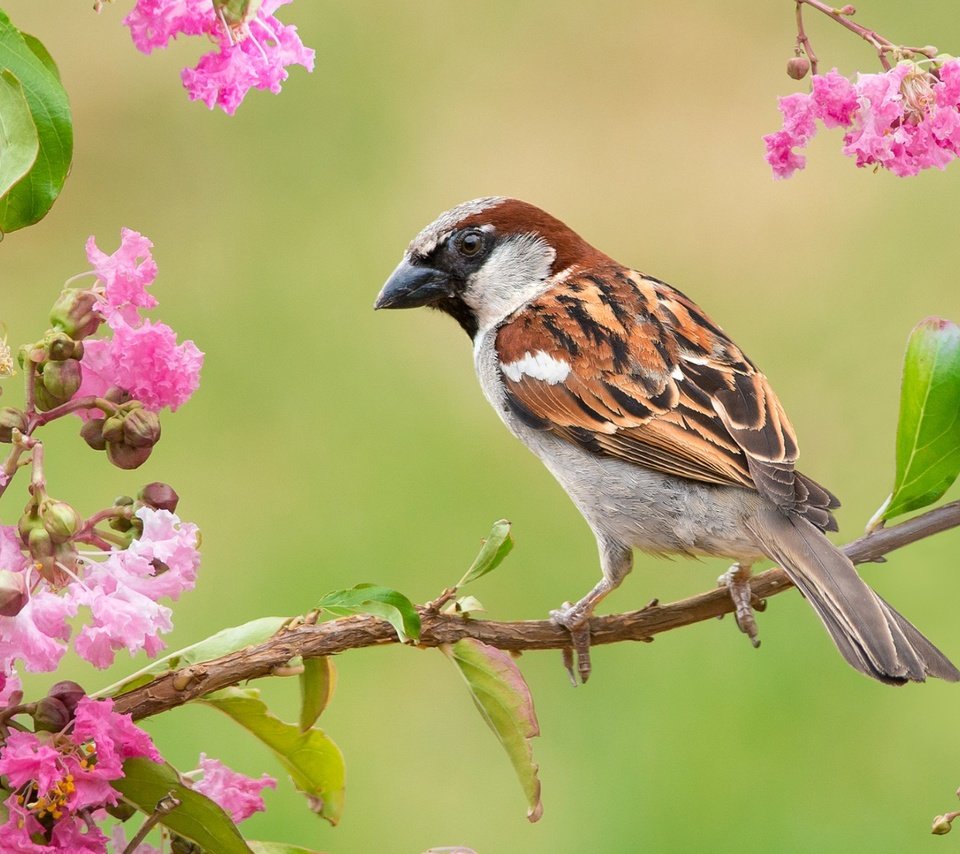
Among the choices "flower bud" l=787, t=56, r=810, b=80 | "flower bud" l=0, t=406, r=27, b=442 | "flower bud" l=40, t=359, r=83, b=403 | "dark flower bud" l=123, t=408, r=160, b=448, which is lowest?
"dark flower bud" l=123, t=408, r=160, b=448

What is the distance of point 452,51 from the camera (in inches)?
252

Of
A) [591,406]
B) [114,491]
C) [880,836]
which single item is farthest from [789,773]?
[114,491]

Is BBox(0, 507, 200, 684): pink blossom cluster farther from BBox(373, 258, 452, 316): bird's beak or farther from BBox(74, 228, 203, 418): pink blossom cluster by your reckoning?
BBox(373, 258, 452, 316): bird's beak

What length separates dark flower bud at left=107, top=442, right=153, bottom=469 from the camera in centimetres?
122

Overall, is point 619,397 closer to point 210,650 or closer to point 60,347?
point 210,650

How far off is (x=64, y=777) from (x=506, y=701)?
0.45 metres

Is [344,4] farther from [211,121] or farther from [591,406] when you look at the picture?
[591,406]

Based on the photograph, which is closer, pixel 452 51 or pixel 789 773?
pixel 789 773

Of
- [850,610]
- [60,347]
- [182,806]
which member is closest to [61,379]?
[60,347]

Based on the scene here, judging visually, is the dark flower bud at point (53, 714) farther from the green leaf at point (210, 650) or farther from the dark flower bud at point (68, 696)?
the green leaf at point (210, 650)

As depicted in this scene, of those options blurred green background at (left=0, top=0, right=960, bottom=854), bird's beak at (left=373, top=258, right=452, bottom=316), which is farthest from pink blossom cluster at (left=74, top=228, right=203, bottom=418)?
blurred green background at (left=0, top=0, right=960, bottom=854)

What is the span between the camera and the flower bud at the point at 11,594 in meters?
1.11

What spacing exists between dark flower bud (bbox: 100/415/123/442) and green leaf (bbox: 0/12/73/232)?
18 cm

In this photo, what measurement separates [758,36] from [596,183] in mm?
1208
